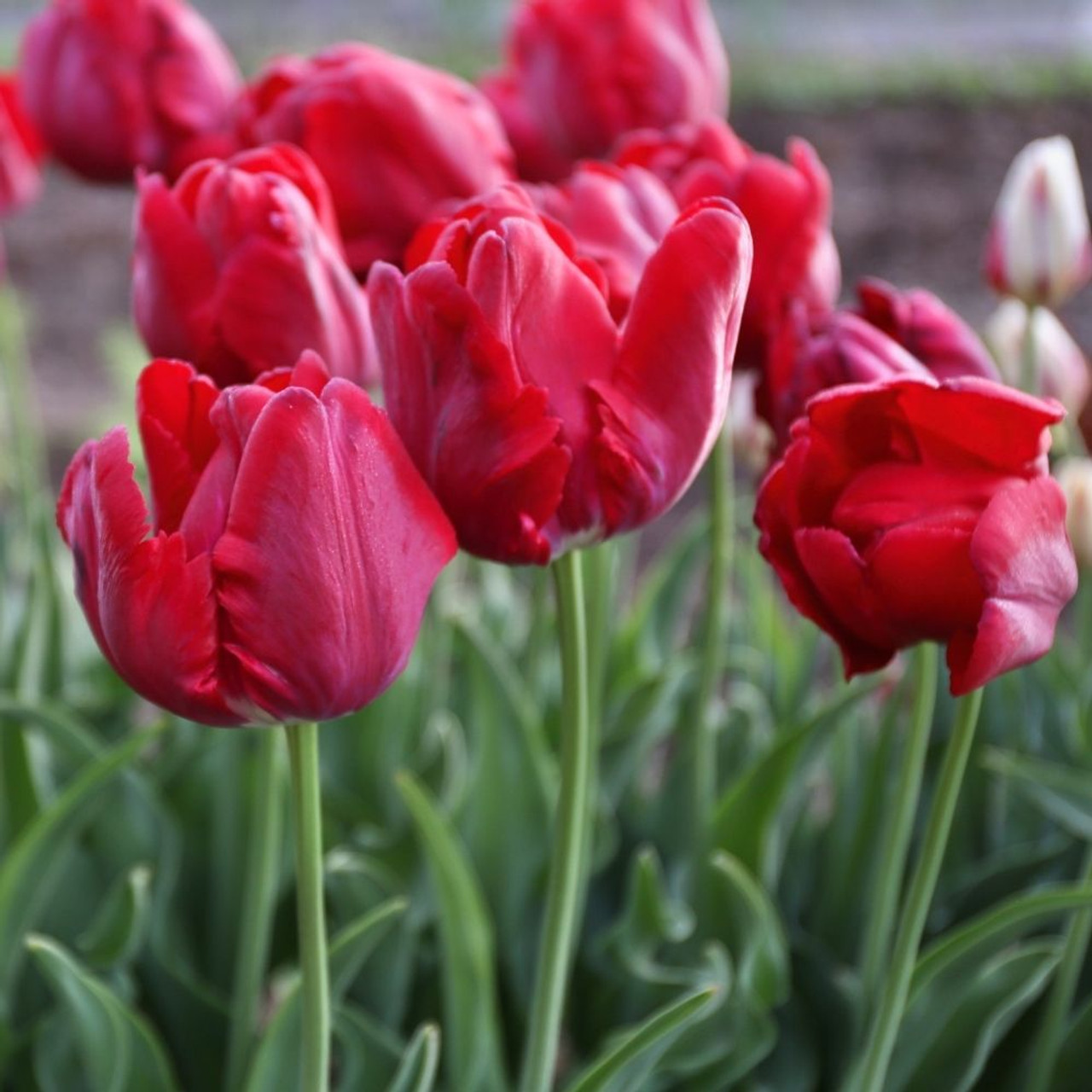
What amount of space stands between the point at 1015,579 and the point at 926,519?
31mm

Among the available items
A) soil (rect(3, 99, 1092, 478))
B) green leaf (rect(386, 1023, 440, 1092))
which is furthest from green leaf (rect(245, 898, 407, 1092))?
soil (rect(3, 99, 1092, 478))

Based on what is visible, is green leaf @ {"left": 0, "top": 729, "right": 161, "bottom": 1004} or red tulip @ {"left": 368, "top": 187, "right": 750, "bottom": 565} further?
green leaf @ {"left": 0, "top": 729, "right": 161, "bottom": 1004}

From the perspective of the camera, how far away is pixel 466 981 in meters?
0.70

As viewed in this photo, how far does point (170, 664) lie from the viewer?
41 cm

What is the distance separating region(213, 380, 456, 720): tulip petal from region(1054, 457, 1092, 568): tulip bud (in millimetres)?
537

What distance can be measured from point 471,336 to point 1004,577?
0.16 m

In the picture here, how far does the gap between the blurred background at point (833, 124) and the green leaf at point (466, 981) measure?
6.60 ft

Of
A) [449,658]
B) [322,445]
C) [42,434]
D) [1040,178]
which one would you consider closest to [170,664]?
[322,445]

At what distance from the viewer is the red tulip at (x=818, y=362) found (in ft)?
1.74

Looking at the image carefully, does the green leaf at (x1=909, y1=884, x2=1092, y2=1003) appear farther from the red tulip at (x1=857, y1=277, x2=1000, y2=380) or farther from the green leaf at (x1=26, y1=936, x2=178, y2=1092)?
the green leaf at (x1=26, y1=936, x2=178, y2=1092)

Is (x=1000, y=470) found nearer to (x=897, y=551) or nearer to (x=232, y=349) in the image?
(x=897, y=551)

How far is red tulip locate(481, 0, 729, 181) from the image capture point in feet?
2.76

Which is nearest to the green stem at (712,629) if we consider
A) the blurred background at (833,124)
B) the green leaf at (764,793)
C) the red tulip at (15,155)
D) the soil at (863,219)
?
the green leaf at (764,793)

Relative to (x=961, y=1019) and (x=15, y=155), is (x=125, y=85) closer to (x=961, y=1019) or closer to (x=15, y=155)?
(x=15, y=155)
